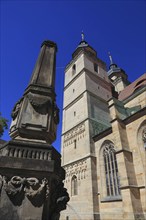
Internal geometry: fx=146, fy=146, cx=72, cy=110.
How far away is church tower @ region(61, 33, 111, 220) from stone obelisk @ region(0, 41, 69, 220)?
10.8 m

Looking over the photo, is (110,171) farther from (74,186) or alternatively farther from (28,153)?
(28,153)

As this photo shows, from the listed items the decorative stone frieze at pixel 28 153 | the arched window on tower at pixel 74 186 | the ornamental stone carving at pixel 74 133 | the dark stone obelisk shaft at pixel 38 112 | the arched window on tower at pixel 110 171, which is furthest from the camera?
the ornamental stone carving at pixel 74 133

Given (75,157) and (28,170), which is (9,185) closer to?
(28,170)

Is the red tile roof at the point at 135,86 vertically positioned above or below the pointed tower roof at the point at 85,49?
below

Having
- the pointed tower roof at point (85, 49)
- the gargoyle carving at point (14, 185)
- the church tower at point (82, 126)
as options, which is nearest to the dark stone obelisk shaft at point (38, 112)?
the gargoyle carving at point (14, 185)

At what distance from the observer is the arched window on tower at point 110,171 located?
10966mm

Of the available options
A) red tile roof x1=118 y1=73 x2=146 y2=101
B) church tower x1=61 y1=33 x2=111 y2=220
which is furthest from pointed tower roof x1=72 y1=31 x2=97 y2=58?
red tile roof x1=118 y1=73 x2=146 y2=101

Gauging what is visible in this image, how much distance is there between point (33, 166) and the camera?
5.92ft

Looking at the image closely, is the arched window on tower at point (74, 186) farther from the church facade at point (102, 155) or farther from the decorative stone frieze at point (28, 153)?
the decorative stone frieze at point (28, 153)

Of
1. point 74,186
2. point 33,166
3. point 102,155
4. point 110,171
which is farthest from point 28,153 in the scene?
point 74,186

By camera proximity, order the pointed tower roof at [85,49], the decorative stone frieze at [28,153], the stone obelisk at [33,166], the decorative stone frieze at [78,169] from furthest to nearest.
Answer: the pointed tower roof at [85,49]
the decorative stone frieze at [78,169]
the decorative stone frieze at [28,153]
the stone obelisk at [33,166]

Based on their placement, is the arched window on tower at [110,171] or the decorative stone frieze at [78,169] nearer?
the arched window on tower at [110,171]

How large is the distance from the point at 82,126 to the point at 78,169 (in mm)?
4287

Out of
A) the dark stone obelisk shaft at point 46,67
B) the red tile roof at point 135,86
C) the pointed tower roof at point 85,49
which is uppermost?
the pointed tower roof at point 85,49
